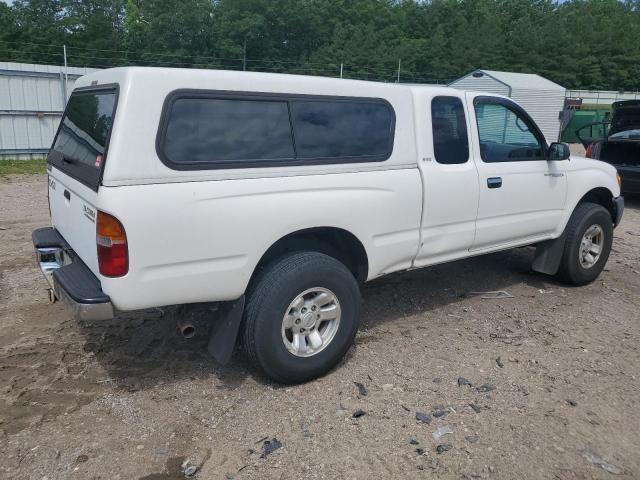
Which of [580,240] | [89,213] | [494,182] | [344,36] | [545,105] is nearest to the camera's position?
[89,213]

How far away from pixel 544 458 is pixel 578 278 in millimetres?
3065

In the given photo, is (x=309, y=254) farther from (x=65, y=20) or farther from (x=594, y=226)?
(x=65, y=20)

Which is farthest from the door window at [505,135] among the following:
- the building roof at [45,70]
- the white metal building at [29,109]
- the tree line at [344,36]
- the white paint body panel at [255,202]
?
the tree line at [344,36]

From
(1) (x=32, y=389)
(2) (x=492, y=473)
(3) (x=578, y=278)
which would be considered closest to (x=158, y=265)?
(1) (x=32, y=389)

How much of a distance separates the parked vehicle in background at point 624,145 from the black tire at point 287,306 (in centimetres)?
737

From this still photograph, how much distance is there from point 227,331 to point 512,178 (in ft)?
9.06

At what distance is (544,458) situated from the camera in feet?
9.84

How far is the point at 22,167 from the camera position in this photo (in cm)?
1266

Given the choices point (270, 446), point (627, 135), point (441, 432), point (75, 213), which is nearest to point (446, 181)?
point (441, 432)

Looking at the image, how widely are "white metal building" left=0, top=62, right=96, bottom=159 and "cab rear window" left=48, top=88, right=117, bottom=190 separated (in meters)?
10.6

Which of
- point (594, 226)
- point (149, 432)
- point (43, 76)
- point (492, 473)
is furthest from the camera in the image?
point (43, 76)

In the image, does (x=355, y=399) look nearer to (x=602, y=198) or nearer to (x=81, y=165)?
(x=81, y=165)

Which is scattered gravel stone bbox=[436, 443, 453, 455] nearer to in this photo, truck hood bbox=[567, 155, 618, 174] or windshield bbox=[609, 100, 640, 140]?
truck hood bbox=[567, 155, 618, 174]

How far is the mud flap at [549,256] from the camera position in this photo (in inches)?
215
